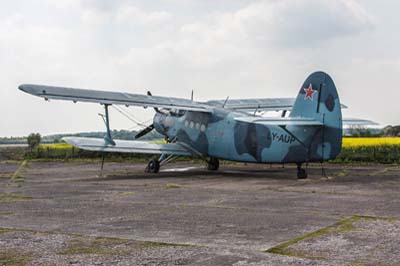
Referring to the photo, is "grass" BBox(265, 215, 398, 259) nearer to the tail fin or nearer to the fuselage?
the tail fin

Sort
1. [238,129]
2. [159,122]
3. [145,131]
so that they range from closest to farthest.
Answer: [238,129] < [159,122] < [145,131]

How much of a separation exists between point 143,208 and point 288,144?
26.5 ft

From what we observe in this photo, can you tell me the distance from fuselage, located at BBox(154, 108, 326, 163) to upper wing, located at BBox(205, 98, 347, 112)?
2179mm

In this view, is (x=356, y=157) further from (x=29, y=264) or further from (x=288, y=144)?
(x=29, y=264)

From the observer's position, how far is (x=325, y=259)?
243 inches

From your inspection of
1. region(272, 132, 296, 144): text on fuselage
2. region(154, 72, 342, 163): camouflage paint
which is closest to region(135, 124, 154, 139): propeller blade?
region(154, 72, 342, 163): camouflage paint

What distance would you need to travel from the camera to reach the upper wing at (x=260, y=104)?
24469 millimetres

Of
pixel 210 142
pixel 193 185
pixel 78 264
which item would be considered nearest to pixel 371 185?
pixel 193 185

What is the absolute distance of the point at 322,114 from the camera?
17.2m

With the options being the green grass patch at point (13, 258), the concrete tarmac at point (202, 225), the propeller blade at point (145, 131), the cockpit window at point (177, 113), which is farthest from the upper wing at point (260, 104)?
the green grass patch at point (13, 258)

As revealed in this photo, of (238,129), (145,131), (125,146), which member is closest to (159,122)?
(145,131)

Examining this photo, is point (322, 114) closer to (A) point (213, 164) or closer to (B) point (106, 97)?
(B) point (106, 97)

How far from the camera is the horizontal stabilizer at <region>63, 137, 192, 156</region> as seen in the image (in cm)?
2067

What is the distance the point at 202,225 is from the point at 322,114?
373 inches
